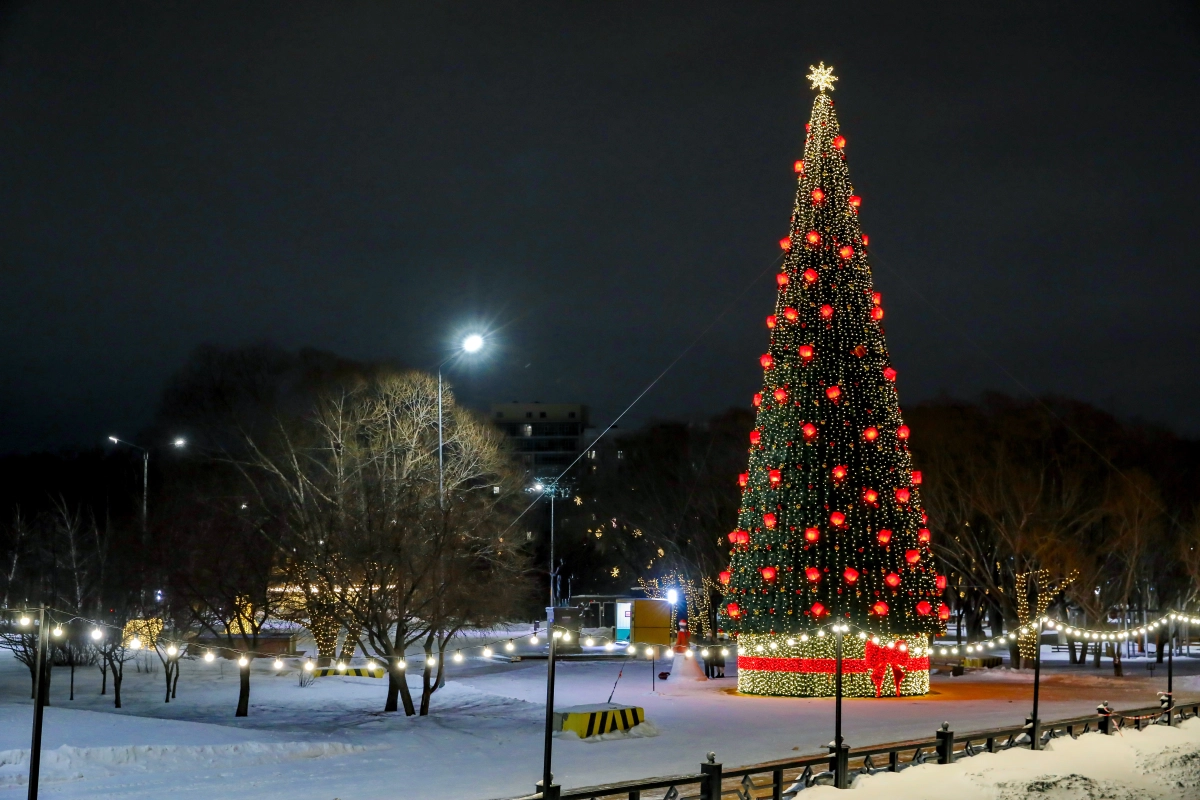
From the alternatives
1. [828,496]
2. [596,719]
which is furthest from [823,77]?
[596,719]

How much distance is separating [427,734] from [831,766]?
31.7 feet

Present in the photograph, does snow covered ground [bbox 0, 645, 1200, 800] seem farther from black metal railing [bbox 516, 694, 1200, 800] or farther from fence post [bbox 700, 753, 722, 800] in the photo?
fence post [bbox 700, 753, 722, 800]

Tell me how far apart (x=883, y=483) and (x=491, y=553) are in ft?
38.9

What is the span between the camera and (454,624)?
27250 millimetres

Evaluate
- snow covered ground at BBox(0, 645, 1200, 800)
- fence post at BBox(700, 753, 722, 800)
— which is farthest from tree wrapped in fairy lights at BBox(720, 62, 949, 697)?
fence post at BBox(700, 753, 722, 800)

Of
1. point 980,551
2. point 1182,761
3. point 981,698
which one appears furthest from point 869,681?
point 980,551

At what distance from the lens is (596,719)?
22875mm

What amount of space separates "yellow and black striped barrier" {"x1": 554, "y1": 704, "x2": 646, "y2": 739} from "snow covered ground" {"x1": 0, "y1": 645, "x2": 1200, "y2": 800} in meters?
0.45

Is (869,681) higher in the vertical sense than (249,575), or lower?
lower

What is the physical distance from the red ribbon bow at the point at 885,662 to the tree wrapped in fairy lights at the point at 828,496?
0.12 feet

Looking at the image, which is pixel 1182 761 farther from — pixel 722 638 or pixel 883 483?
pixel 722 638

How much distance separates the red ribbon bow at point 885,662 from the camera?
30953 millimetres

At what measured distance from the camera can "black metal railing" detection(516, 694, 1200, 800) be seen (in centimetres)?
1359

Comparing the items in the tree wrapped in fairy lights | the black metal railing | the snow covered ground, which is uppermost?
the tree wrapped in fairy lights
